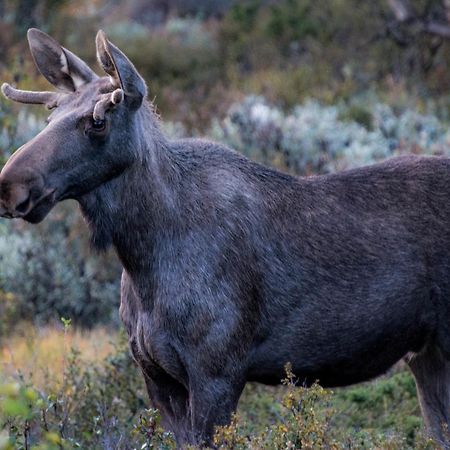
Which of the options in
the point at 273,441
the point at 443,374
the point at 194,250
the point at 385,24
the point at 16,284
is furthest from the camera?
the point at 385,24

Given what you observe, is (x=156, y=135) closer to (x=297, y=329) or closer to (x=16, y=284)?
(x=297, y=329)

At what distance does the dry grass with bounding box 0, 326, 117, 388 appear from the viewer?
7577mm

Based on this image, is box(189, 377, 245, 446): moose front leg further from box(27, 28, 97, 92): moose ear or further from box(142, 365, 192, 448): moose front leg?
box(27, 28, 97, 92): moose ear

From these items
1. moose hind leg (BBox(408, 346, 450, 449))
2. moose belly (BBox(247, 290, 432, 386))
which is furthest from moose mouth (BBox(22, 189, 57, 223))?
moose hind leg (BBox(408, 346, 450, 449))

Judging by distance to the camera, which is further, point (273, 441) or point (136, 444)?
point (136, 444)

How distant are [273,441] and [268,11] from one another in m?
18.7

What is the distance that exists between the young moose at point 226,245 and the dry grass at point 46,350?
229 cm

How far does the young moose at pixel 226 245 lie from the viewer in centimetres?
486

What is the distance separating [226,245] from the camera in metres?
5.14

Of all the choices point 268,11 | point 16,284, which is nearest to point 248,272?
point 16,284

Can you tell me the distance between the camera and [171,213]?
16.9ft

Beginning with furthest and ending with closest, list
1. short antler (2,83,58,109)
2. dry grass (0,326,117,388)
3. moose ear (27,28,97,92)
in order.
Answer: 1. dry grass (0,326,117,388)
2. short antler (2,83,58,109)
3. moose ear (27,28,97,92)

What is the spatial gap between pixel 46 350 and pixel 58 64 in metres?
3.73

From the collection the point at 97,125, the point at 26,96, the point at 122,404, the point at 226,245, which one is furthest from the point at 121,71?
the point at 122,404
